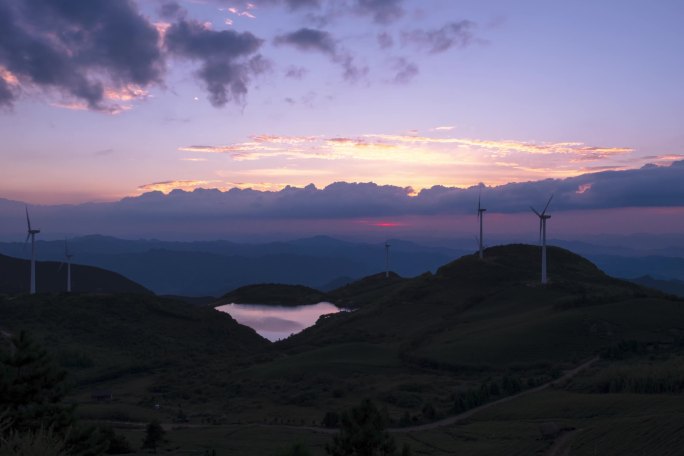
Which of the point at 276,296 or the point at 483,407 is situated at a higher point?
the point at 483,407

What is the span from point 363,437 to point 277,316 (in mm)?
88748

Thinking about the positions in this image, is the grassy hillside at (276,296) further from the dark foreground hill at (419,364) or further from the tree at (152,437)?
the tree at (152,437)

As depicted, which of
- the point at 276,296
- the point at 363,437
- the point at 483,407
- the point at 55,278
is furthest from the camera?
the point at 55,278

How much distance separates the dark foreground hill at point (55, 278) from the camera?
388 ft

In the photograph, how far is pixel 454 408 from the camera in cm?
3875

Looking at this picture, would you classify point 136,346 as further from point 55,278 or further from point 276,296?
point 55,278

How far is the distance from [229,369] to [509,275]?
46.4m

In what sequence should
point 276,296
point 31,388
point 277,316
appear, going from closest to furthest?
point 31,388 → point 277,316 → point 276,296

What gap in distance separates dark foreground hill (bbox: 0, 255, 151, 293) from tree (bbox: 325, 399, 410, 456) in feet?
316

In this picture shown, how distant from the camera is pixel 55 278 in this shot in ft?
427

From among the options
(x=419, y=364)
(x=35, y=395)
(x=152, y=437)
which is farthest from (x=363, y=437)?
(x=419, y=364)

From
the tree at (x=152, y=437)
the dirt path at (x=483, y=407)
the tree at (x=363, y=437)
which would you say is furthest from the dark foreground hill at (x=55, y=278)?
the tree at (x=363, y=437)

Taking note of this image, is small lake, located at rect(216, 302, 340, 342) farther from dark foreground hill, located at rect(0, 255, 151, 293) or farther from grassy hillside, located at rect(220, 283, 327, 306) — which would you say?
dark foreground hill, located at rect(0, 255, 151, 293)

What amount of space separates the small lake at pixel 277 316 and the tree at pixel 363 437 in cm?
6306
